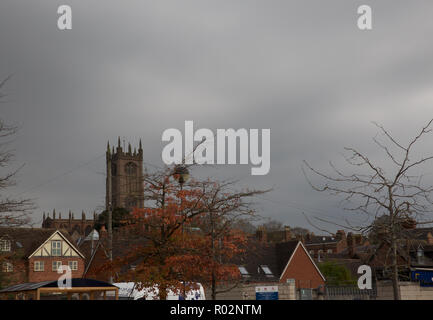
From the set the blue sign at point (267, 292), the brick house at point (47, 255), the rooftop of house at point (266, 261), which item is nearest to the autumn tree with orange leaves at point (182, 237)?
the blue sign at point (267, 292)

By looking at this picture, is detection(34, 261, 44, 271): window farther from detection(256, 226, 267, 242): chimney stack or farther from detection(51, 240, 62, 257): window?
detection(256, 226, 267, 242): chimney stack

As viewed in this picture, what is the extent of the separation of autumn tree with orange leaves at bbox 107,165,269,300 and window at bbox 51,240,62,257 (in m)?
48.6

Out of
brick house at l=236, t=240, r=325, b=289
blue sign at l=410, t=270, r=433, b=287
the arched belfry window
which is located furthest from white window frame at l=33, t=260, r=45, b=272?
the arched belfry window

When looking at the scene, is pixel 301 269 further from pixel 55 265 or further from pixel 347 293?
pixel 347 293

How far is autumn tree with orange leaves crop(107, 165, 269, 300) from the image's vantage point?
60.2 ft

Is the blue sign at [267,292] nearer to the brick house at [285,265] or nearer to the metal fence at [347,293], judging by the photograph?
the metal fence at [347,293]

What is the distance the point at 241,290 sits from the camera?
28.3 meters

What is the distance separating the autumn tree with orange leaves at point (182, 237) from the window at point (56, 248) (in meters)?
48.6

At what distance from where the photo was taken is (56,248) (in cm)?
6556

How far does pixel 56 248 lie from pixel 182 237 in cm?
5082
